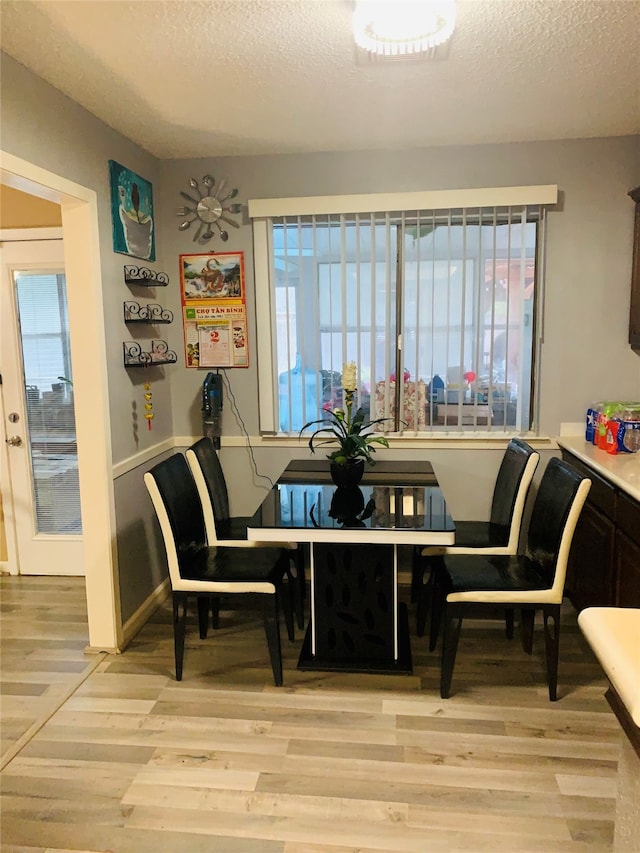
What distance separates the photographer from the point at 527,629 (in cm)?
268

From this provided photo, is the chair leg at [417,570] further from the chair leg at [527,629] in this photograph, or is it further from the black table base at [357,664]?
the chair leg at [527,629]

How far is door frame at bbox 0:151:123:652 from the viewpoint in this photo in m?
2.54

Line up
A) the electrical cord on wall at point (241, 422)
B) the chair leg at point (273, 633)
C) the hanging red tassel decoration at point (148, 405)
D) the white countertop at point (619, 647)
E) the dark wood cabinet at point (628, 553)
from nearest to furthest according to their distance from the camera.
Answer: the white countertop at point (619, 647), the dark wood cabinet at point (628, 553), the chair leg at point (273, 633), the hanging red tassel decoration at point (148, 405), the electrical cord on wall at point (241, 422)

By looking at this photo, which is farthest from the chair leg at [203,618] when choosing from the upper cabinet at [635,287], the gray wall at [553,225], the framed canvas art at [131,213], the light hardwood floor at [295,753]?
the upper cabinet at [635,287]

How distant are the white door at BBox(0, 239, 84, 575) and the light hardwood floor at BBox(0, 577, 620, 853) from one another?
34.5 inches

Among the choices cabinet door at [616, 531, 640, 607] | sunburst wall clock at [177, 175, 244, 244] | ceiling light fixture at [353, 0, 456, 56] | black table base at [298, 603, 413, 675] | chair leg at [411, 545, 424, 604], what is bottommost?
black table base at [298, 603, 413, 675]

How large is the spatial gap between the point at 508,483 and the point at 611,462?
1.55 feet

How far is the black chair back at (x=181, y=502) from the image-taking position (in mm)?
2541

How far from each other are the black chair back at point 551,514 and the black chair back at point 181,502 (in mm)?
1556

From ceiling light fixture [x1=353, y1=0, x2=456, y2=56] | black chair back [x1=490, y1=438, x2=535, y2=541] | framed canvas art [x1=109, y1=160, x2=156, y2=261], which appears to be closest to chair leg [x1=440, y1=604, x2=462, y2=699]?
black chair back [x1=490, y1=438, x2=535, y2=541]

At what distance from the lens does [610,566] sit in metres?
2.57

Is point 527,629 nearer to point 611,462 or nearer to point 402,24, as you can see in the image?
point 611,462

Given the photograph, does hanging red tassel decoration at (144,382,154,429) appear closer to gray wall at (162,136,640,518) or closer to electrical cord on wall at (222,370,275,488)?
electrical cord on wall at (222,370,275,488)

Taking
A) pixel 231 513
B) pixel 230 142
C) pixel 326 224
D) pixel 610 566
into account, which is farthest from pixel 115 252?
pixel 610 566
